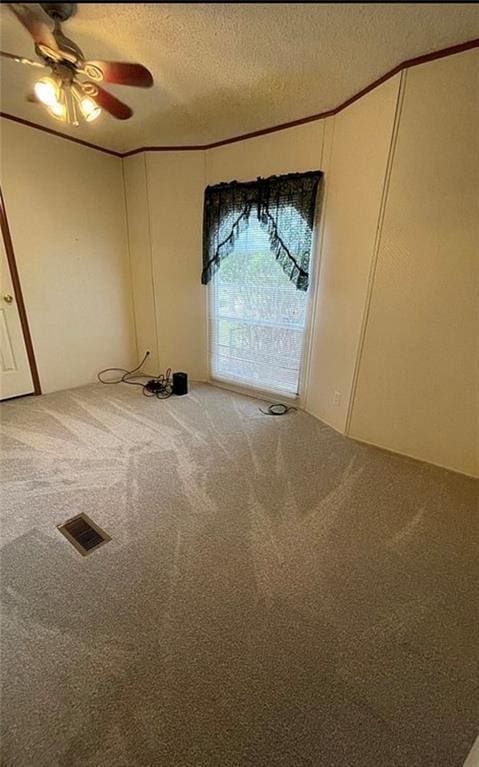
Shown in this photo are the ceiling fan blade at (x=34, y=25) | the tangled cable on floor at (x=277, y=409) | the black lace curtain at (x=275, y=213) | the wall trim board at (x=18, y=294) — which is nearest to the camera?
the ceiling fan blade at (x=34, y=25)

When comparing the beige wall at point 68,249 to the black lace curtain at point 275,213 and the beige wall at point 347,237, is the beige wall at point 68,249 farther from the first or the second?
the beige wall at point 347,237

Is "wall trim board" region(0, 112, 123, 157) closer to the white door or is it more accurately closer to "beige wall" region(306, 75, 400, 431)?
the white door

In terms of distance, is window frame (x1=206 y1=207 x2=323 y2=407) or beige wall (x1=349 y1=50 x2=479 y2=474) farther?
window frame (x1=206 y1=207 x2=323 y2=407)

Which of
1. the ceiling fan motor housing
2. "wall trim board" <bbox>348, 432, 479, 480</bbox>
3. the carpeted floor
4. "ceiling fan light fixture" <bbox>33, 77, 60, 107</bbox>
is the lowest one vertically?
the carpeted floor

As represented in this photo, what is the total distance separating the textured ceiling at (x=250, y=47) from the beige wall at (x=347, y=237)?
199mm

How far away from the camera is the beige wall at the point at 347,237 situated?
195 cm

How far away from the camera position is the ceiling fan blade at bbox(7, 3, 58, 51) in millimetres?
1320

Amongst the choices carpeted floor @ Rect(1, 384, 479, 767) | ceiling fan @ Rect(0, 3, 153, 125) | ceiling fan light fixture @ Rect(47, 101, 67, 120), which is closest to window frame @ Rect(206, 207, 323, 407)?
carpeted floor @ Rect(1, 384, 479, 767)

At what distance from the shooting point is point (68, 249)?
3.03 m

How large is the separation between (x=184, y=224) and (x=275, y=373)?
1.72 meters

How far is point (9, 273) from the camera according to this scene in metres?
2.72

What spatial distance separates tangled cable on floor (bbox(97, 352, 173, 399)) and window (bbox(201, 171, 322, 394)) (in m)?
0.69

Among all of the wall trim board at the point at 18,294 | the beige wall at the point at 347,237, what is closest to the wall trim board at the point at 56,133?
the wall trim board at the point at 18,294

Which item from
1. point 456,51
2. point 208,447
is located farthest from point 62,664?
point 456,51
